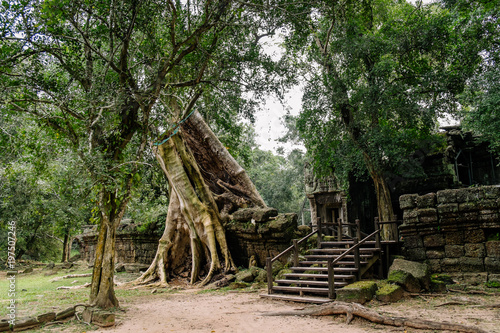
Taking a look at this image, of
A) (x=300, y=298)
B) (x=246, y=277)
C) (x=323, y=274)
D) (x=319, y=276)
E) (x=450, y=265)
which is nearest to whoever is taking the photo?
(x=300, y=298)

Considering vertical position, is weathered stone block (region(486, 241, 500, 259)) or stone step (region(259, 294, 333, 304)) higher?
weathered stone block (region(486, 241, 500, 259))

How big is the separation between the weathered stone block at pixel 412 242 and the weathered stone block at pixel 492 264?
130 centimetres

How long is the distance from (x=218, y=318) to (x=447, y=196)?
18.6 ft

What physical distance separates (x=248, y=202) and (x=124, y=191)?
19.7 ft

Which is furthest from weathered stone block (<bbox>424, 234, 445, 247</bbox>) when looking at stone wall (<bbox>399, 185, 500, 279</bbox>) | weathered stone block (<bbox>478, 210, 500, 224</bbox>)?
weathered stone block (<bbox>478, 210, 500, 224</bbox>)

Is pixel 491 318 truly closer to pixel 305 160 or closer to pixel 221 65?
pixel 221 65

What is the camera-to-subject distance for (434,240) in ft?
25.8

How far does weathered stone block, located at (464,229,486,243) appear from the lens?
7234mm

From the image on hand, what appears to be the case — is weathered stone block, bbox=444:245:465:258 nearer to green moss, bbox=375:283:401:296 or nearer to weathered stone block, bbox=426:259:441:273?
weathered stone block, bbox=426:259:441:273

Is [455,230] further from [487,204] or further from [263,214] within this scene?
[263,214]

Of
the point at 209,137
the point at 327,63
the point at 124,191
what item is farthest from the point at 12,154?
the point at 327,63

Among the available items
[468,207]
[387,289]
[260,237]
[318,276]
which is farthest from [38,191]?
[468,207]

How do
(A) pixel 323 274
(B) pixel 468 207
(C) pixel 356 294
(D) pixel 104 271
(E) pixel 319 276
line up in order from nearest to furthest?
(C) pixel 356 294 < (D) pixel 104 271 < (E) pixel 319 276 < (A) pixel 323 274 < (B) pixel 468 207

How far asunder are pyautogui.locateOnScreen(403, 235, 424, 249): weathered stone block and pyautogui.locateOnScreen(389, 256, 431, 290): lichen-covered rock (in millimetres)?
891
